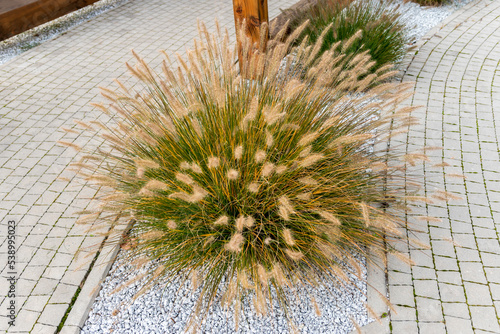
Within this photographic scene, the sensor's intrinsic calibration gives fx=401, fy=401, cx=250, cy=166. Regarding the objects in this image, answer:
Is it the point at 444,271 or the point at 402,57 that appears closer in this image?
the point at 444,271

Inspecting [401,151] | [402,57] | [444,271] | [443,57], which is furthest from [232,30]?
[444,271]

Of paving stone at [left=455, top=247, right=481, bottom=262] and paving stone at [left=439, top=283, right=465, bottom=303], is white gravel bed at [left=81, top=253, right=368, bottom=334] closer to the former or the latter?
paving stone at [left=439, top=283, right=465, bottom=303]

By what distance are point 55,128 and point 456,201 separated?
14.5 ft

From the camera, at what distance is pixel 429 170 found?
399 centimetres

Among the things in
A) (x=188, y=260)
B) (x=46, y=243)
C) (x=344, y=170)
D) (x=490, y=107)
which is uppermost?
(x=344, y=170)

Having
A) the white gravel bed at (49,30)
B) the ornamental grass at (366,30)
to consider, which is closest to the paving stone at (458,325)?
the ornamental grass at (366,30)

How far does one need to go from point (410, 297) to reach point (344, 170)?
1045 millimetres

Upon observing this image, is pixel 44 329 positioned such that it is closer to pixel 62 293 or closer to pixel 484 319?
pixel 62 293

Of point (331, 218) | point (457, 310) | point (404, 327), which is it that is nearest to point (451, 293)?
point (457, 310)

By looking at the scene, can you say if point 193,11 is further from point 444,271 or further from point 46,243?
point 444,271

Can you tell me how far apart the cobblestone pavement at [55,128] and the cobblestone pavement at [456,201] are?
8.24 ft

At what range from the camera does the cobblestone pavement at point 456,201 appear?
2824mm

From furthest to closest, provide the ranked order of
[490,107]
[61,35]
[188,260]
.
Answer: [61,35], [490,107], [188,260]

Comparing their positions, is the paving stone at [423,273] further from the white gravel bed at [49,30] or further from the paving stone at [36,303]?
the white gravel bed at [49,30]
